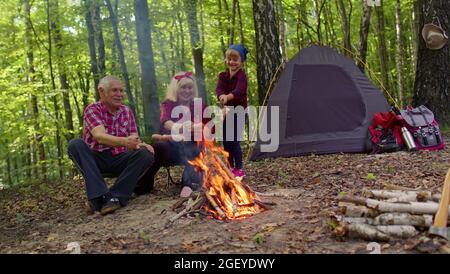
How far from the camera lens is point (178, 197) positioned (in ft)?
13.9

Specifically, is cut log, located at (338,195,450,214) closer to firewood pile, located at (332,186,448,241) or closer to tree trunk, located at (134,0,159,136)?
firewood pile, located at (332,186,448,241)

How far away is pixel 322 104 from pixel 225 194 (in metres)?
3.63

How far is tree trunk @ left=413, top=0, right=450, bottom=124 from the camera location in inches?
278

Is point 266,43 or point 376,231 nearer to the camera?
point 376,231

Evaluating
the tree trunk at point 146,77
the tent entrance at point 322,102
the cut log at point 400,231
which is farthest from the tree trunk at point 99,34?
the cut log at point 400,231

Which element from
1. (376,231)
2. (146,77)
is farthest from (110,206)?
(146,77)

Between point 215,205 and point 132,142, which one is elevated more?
point 132,142

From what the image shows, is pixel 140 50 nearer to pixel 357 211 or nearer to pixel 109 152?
pixel 109 152

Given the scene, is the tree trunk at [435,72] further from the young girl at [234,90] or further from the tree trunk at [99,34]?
the tree trunk at [99,34]

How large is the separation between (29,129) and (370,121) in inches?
357

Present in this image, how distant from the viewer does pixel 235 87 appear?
15.5ft

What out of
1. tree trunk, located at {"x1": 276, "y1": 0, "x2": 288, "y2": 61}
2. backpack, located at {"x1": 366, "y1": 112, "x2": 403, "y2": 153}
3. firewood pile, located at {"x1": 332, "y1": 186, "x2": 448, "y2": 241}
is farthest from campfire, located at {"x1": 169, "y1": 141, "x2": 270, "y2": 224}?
tree trunk, located at {"x1": 276, "y1": 0, "x2": 288, "y2": 61}

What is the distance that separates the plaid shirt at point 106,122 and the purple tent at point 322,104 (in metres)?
2.72
